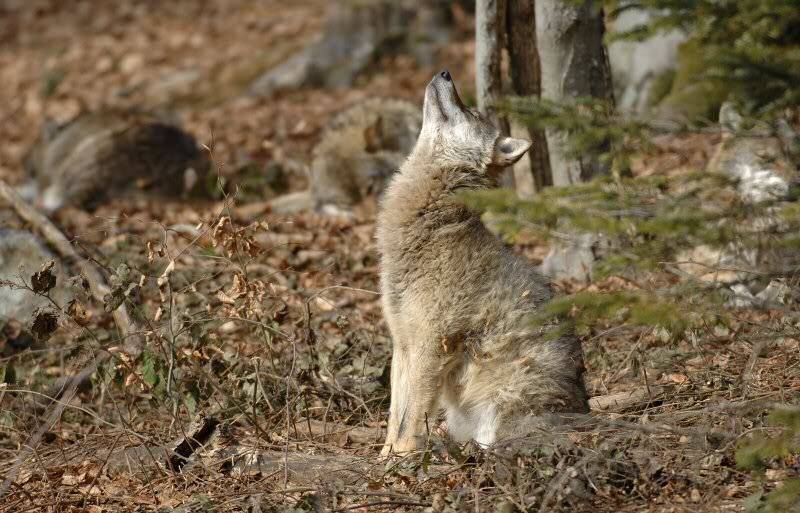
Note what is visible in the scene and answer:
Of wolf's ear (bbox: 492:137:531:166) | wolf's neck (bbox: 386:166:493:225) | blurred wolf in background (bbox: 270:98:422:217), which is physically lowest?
blurred wolf in background (bbox: 270:98:422:217)

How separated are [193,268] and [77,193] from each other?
211 inches

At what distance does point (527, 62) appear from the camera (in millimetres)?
8656

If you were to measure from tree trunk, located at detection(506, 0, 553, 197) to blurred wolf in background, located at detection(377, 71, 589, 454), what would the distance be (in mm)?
2706

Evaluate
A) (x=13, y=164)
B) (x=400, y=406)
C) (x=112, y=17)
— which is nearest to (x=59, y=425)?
(x=400, y=406)

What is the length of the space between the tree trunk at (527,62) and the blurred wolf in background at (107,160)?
250 inches

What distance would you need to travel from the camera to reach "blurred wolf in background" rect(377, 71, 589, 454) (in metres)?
5.48

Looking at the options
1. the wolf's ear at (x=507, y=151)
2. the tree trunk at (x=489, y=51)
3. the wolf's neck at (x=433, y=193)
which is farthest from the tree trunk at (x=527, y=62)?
the wolf's neck at (x=433, y=193)

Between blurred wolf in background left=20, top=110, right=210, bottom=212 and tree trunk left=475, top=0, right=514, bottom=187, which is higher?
tree trunk left=475, top=0, right=514, bottom=187

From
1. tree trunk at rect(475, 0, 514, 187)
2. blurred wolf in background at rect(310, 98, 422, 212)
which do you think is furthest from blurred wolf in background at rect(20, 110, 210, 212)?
tree trunk at rect(475, 0, 514, 187)

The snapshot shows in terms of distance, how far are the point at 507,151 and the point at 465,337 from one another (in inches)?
62.7

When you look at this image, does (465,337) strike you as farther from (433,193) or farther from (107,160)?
(107,160)

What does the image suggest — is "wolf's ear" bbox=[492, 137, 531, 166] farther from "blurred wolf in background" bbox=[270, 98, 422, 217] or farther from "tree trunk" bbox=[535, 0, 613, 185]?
"blurred wolf in background" bbox=[270, 98, 422, 217]

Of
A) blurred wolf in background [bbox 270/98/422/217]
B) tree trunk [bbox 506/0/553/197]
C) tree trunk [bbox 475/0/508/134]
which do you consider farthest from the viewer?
blurred wolf in background [bbox 270/98/422/217]

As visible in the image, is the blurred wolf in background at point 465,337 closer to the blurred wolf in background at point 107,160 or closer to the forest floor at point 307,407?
the forest floor at point 307,407
